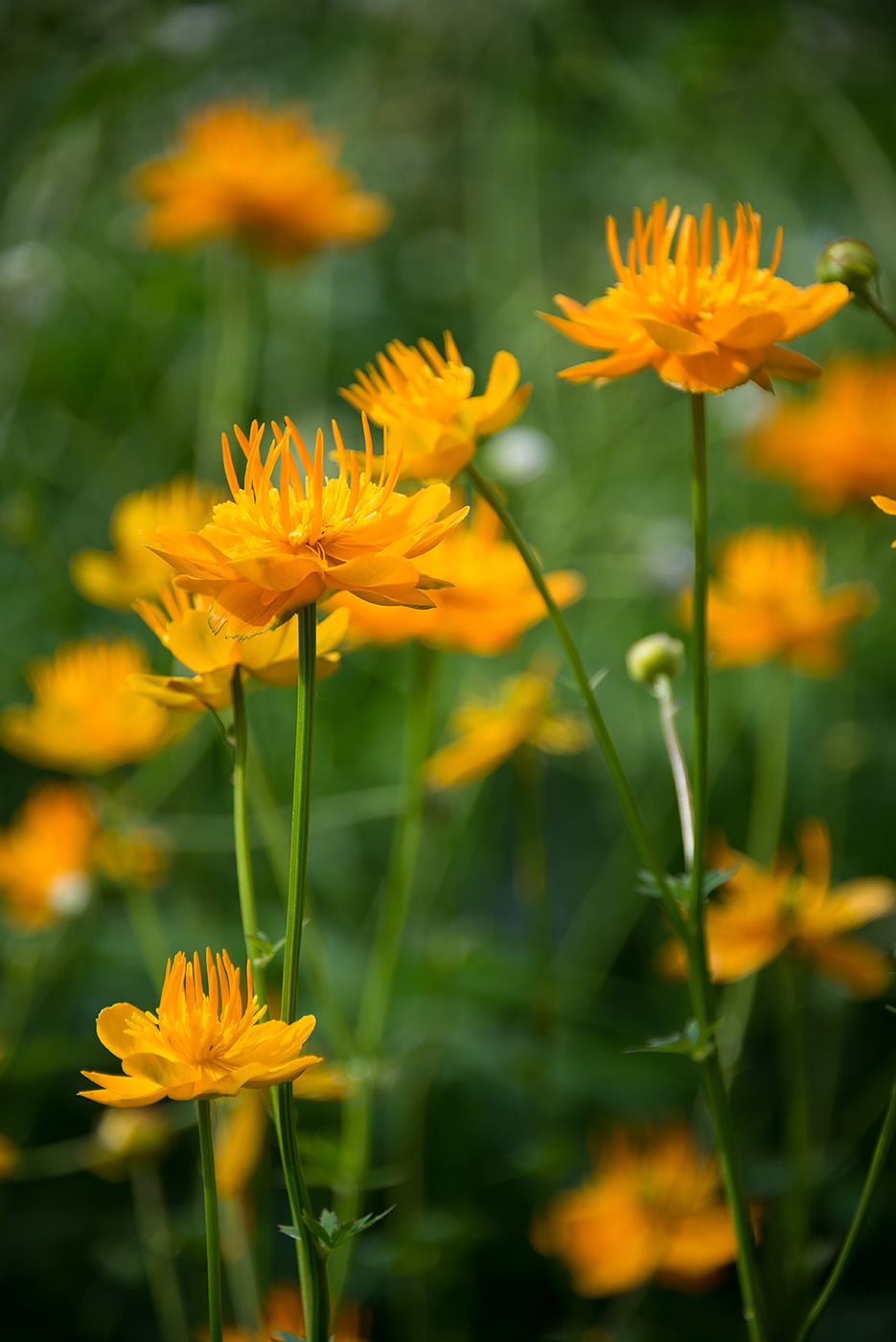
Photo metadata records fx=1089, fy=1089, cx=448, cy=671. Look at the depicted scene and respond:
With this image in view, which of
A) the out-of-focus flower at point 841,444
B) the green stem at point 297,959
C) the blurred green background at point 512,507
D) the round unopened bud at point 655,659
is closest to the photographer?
the green stem at point 297,959

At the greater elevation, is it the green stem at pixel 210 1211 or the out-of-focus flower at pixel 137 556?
the out-of-focus flower at pixel 137 556

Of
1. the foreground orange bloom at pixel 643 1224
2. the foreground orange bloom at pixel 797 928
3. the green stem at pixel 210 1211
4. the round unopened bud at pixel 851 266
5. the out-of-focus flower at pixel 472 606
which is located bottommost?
the foreground orange bloom at pixel 643 1224

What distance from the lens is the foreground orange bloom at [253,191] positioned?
665 millimetres

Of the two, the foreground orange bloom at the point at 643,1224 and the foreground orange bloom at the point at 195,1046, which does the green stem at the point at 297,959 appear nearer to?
the foreground orange bloom at the point at 195,1046

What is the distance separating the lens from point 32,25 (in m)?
0.80

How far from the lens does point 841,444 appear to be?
2.36ft

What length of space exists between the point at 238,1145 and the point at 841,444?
0.56 meters

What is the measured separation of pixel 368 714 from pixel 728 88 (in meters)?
0.65

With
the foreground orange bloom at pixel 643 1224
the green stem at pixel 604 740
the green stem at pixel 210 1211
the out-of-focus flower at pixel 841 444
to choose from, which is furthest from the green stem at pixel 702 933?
the out-of-focus flower at pixel 841 444

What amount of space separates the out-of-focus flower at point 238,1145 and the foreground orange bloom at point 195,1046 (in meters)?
0.19

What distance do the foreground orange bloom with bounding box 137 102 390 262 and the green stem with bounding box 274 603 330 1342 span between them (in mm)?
527

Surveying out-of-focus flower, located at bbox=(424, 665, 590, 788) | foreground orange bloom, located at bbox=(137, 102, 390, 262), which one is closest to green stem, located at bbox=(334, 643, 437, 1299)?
out-of-focus flower, located at bbox=(424, 665, 590, 788)

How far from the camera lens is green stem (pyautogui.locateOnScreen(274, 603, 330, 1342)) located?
22cm

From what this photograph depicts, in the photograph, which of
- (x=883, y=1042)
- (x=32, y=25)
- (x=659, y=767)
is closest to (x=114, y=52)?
(x=32, y=25)
